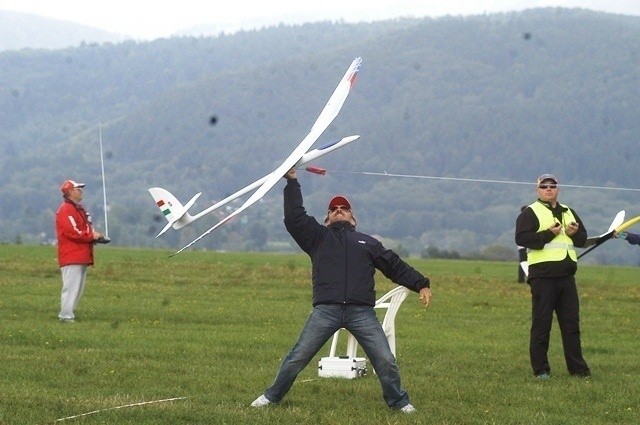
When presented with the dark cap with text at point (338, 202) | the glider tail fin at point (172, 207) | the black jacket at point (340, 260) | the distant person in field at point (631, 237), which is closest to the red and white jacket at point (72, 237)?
the glider tail fin at point (172, 207)

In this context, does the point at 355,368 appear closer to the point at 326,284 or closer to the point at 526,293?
the point at 326,284

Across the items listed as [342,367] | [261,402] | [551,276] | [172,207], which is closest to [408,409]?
[261,402]

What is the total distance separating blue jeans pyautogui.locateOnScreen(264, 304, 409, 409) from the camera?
11.4 metres

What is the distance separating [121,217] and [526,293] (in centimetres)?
12100

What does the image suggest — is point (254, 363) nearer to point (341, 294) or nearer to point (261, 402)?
point (261, 402)

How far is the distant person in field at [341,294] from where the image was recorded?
37.5ft

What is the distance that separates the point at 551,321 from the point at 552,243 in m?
0.80

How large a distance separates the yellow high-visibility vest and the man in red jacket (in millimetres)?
7298

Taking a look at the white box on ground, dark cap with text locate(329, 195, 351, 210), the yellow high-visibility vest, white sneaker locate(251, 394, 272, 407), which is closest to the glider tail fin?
the white box on ground

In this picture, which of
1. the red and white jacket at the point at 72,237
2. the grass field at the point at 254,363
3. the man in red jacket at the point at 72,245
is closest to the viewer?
the grass field at the point at 254,363

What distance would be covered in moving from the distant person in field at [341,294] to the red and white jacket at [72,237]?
826cm

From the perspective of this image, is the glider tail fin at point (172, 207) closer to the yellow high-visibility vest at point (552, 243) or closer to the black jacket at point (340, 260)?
the yellow high-visibility vest at point (552, 243)

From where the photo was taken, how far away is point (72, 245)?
19391mm

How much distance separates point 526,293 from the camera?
29078 millimetres
